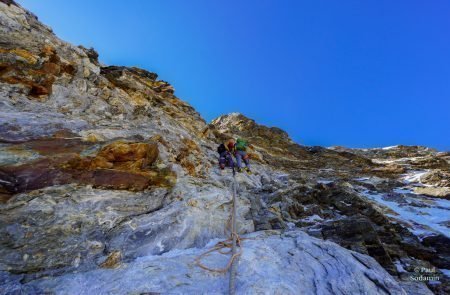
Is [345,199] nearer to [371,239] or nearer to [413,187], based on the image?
[371,239]

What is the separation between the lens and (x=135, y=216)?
707 cm

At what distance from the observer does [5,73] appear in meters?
10.9

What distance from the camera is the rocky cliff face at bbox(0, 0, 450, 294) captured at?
543 cm

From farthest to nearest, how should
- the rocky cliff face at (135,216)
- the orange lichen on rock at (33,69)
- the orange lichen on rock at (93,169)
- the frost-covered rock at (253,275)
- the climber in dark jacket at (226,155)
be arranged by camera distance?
the climber in dark jacket at (226,155) → the orange lichen on rock at (33,69) → the orange lichen on rock at (93,169) → the rocky cliff face at (135,216) → the frost-covered rock at (253,275)

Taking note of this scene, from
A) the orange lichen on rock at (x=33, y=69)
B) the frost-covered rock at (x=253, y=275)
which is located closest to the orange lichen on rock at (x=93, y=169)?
the frost-covered rock at (x=253, y=275)

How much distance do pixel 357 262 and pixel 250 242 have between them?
2743 millimetres

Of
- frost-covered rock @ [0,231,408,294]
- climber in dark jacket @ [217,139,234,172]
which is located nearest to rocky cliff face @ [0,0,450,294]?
frost-covered rock @ [0,231,408,294]

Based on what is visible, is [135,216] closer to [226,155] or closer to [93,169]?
[93,169]

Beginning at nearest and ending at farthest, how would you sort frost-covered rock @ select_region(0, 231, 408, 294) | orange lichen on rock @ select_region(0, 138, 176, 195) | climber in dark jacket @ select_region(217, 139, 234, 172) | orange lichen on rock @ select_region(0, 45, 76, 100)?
frost-covered rock @ select_region(0, 231, 408, 294) → orange lichen on rock @ select_region(0, 138, 176, 195) → orange lichen on rock @ select_region(0, 45, 76, 100) → climber in dark jacket @ select_region(217, 139, 234, 172)

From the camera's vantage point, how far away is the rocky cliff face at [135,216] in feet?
17.8

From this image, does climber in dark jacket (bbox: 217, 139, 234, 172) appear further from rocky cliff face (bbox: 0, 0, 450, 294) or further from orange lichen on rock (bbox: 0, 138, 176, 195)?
orange lichen on rock (bbox: 0, 138, 176, 195)

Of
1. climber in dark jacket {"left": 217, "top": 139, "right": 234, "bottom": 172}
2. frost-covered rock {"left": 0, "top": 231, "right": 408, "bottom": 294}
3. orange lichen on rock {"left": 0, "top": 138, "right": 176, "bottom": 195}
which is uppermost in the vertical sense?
climber in dark jacket {"left": 217, "top": 139, "right": 234, "bottom": 172}

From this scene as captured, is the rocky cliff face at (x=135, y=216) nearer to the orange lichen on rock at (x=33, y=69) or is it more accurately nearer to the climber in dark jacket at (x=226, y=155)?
the orange lichen on rock at (x=33, y=69)

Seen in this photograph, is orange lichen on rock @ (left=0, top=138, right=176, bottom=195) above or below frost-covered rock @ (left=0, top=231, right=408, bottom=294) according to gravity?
above
